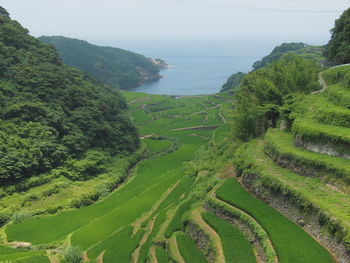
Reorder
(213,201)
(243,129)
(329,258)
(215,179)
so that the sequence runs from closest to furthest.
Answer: (329,258) → (213,201) → (215,179) → (243,129)

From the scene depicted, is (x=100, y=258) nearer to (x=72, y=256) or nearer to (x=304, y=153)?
(x=72, y=256)

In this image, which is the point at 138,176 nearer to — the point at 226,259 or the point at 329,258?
the point at 226,259

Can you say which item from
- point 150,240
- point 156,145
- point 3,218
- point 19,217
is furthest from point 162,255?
point 156,145

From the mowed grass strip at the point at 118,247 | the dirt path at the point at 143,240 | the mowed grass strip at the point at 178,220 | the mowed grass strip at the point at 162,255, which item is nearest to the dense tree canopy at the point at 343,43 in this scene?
the mowed grass strip at the point at 178,220

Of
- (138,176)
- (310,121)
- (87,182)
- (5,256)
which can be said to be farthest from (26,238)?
(310,121)

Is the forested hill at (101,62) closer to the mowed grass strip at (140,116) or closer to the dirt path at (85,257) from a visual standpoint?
the mowed grass strip at (140,116)

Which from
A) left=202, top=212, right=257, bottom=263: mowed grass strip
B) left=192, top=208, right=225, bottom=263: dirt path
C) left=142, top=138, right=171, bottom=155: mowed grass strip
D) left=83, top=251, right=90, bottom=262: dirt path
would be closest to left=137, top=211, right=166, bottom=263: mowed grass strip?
left=192, top=208, right=225, bottom=263: dirt path

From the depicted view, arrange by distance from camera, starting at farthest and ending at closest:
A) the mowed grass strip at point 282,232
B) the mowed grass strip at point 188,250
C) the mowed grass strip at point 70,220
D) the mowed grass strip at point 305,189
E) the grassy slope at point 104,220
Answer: the mowed grass strip at point 70,220, the grassy slope at point 104,220, the mowed grass strip at point 188,250, the mowed grass strip at point 305,189, the mowed grass strip at point 282,232

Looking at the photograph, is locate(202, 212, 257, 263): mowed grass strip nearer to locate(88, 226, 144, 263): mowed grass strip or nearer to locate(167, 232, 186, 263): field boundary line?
locate(167, 232, 186, 263): field boundary line
